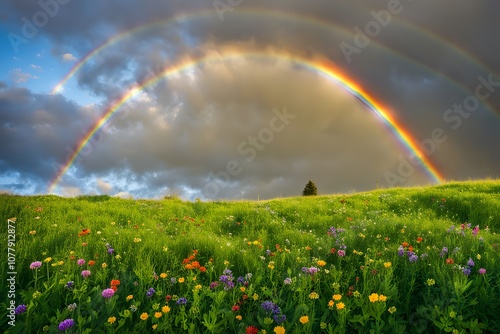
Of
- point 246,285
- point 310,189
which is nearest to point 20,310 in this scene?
point 246,285

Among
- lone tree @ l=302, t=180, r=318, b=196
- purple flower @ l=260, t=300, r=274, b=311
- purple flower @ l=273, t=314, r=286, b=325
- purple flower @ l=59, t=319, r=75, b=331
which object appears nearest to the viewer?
purple flower @ l=59, t=319, r=75, b=331

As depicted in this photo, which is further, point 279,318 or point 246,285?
point 246,285

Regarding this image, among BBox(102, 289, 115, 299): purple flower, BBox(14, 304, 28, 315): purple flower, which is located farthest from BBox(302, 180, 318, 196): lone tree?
BBox(14, 304, 28, 315): purple flower

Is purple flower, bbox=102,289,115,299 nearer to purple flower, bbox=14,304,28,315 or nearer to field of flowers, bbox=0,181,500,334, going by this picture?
field of flowers, bbox=0,181,500,334

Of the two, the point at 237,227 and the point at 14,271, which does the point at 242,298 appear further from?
the point at 237,227

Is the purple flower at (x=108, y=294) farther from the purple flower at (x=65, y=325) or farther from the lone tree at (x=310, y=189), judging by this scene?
the lone tree at (x=310, y=189)

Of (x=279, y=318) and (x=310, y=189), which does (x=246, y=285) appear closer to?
(x=279, y=318)

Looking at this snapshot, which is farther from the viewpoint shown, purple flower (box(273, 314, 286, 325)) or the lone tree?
the lone tree

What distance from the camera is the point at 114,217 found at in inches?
409

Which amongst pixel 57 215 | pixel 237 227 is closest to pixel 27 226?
pixel 57 215

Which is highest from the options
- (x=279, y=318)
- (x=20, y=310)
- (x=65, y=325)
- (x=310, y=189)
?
(x=310, y=189)

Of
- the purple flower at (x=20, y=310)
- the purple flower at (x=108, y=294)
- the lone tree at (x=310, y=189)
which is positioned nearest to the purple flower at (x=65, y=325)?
the purple flower at (x=108, y=294)

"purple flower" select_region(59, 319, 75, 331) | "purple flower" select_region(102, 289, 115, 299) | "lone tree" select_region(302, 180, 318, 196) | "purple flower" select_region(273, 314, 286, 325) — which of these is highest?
"lone tree" select_region(302, 180, 318, 196)

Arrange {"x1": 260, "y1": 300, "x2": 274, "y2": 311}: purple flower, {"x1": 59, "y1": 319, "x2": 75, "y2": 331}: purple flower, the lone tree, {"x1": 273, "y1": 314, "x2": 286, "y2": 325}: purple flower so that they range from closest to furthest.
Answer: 1. {"x1": 59, "y1": 319, "x2": 75, "y2": 331}: purple flower
2. {"x1": 273, "y1": 314, "x2": 286, "y2": 325}: purple flower
3. {"x1": 260, "y1": 300, "x2": 274, "y2": 311}: purple flower
4. the lone tree
